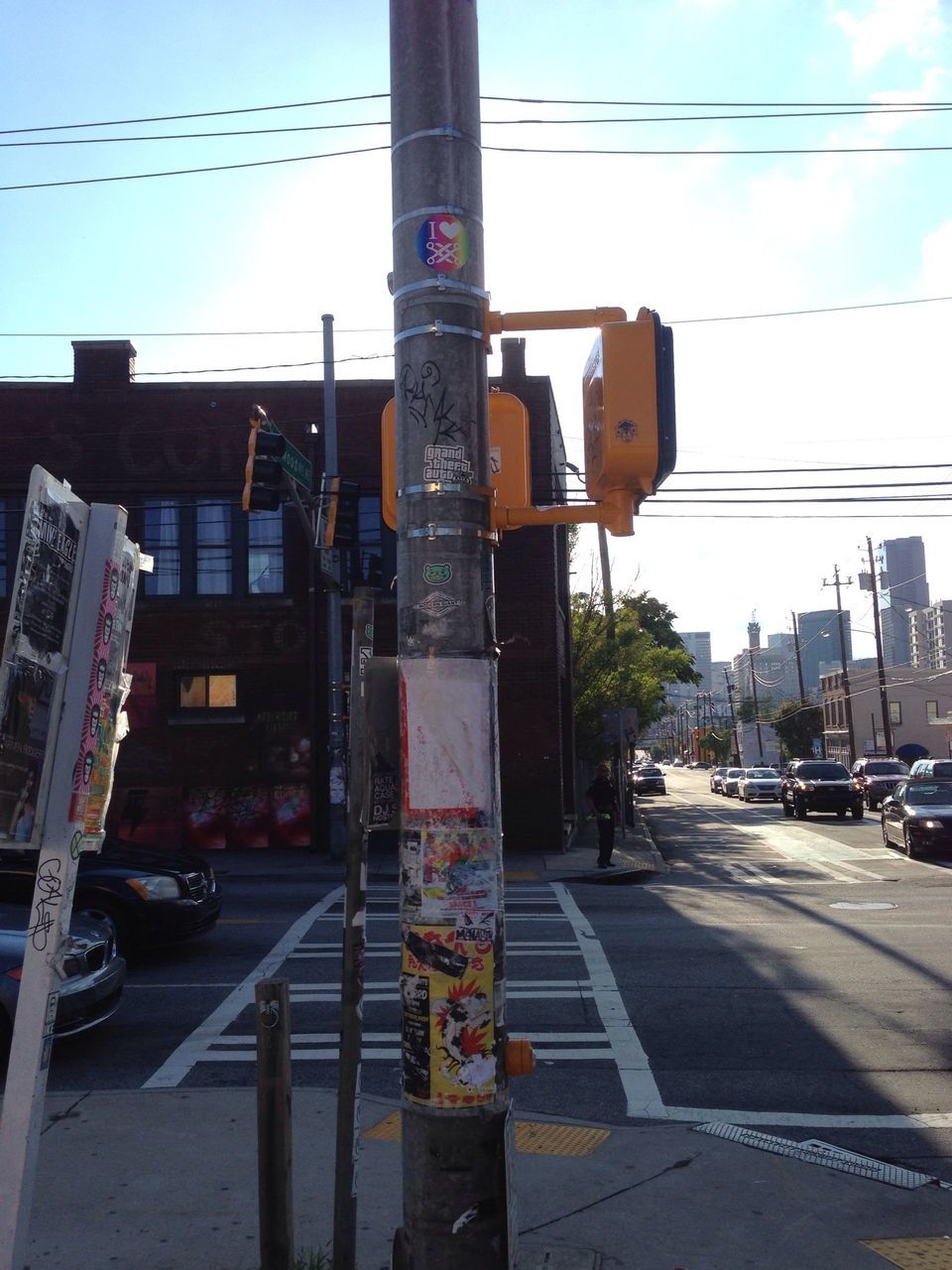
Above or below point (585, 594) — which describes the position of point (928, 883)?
below

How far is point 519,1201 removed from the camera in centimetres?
527

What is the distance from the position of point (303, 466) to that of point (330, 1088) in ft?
34.4

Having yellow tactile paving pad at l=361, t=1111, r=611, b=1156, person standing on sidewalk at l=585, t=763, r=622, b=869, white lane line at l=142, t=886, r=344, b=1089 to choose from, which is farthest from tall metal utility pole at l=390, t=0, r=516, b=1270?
person standing on sidewalk at l=585, t=763, r=622, b=869

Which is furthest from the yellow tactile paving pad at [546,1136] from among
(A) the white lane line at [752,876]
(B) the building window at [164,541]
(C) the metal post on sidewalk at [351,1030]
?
(B) the building window at [164,541]

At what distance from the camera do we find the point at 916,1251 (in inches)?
188

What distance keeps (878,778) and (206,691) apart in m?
25.6

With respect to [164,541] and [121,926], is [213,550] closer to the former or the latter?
[164,541]

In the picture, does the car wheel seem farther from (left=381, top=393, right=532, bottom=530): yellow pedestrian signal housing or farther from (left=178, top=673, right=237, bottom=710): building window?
(left=178, top=673, right=237, bottom=710): building window

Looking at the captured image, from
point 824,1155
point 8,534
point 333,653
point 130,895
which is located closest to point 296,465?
point 333,653

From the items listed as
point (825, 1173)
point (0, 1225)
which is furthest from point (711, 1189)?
point (0, 1225)

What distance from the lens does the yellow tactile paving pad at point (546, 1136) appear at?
606 centimetres

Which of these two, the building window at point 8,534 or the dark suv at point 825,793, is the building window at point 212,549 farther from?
the dark suv at point 825,793

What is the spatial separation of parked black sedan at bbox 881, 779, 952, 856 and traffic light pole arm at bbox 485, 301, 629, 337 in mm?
19431

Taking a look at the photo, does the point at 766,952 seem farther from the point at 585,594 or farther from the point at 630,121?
the point at 585,594
